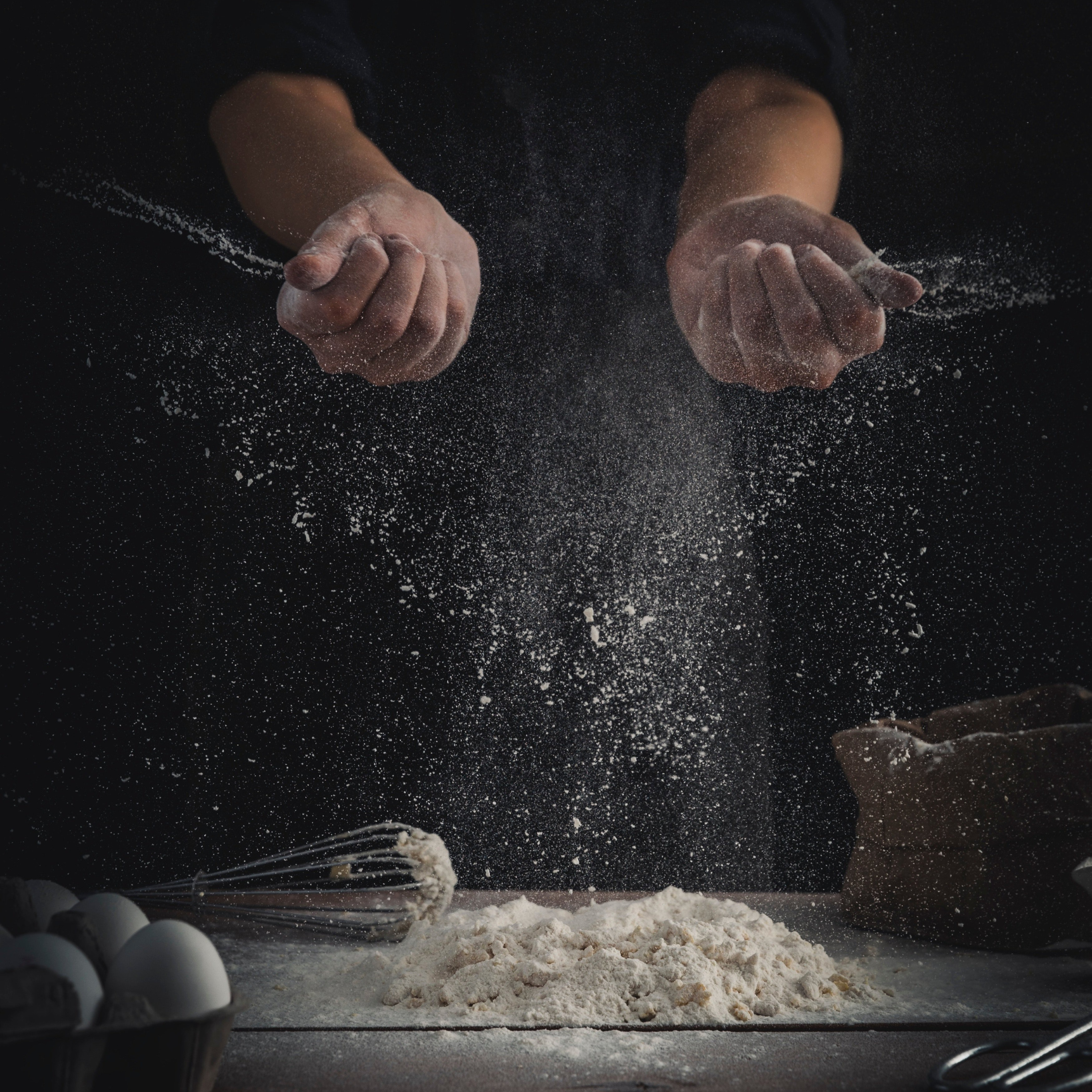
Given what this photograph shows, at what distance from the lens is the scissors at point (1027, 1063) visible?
36 cm

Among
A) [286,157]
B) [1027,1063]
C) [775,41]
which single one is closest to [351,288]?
[286,157]

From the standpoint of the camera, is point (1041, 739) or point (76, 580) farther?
point (76, 580)

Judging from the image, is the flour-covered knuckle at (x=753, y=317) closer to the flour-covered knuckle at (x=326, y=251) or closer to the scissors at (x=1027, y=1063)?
the flour-covered knuckle at (x=326, y=251)

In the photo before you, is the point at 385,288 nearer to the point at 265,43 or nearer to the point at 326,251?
the point at 326,251

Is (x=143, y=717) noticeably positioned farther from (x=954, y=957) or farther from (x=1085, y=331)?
(x=1085, y=331)

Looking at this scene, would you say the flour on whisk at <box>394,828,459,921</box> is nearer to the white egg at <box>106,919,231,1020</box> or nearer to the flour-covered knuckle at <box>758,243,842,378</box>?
the white egg at <box>106,919,231,1020</box>

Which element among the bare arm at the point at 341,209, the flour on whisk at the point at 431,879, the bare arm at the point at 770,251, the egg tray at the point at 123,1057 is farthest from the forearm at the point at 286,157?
the egg tray at the point at 123,1057

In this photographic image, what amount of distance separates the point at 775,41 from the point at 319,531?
453 mm

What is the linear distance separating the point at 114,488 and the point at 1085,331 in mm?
667

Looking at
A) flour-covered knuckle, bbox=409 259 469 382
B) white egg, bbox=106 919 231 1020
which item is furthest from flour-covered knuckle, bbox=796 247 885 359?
white egg, bbox=106 919 231 1020

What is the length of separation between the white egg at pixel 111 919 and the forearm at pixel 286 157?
436 mm

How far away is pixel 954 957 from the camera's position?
543mm

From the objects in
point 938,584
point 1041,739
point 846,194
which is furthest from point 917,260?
point 1041,739

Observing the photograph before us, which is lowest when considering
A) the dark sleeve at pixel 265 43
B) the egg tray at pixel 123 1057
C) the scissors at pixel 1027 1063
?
the scissors at pixel 1027 1063
